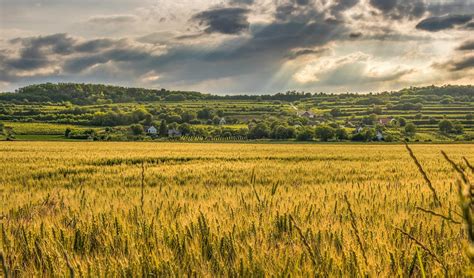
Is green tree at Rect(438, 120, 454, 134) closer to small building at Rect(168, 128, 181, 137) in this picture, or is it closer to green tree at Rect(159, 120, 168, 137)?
small building at Rect(168, 128, 181, 137)

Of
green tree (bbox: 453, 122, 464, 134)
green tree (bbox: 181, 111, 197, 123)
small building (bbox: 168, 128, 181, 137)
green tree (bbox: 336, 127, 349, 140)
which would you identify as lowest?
small building (bbox: 168, 128, 181, 137)

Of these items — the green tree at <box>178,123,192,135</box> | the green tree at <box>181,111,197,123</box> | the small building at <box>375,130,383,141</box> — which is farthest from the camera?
the green tree at <box>181,111,197,123</box>

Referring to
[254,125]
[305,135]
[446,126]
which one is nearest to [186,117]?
[254,125]

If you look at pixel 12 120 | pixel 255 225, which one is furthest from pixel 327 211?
pixel 12 120

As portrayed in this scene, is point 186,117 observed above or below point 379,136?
above

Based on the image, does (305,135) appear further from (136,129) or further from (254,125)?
(136,129)

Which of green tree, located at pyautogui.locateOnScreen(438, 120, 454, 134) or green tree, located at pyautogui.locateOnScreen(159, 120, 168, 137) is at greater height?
green tree, located at pyautogui.locateOnScreen(438, 120, 454, 134)

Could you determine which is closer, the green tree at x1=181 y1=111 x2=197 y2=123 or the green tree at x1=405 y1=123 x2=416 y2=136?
the green tree at x1=405 y1=123 x2=416 y2=136

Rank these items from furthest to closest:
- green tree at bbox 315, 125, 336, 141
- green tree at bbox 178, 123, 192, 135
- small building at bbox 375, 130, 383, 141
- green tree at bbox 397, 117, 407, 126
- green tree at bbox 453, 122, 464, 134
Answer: green tree at bbox 397, 117, 407, 126
green tree at bbox 178, 123, 192, 135
green tree at bbox 453, 122, 464, 134
small building at bbox 375, 130, 383, 141
green tree at bbox 315, 125, 336, 141

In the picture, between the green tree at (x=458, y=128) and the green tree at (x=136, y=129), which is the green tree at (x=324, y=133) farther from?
the green tree at (x=136, y=129)

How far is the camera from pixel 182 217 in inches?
159

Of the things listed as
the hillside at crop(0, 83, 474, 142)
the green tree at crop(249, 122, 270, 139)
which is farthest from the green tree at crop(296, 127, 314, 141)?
the green tree at crop(249, 122, 270, 139)

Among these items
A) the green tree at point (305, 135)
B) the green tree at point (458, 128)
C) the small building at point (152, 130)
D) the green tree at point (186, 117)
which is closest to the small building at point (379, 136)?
the green tree at point (305, 135)

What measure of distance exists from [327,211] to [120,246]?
8.01ft
